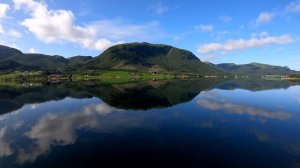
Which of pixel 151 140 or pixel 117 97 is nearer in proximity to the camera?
pixel 151 140

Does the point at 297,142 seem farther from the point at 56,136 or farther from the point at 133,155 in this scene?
the point at 56,136

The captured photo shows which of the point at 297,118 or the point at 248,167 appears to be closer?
the point at 248,167

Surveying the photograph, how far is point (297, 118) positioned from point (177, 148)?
42.8 meters

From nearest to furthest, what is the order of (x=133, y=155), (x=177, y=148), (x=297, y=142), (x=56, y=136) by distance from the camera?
(x=133, y=155), (x=177, y=148), (x=297, y=142), (x=56, y=136)

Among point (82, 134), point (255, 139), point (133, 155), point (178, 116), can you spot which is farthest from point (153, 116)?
point (133, 155)

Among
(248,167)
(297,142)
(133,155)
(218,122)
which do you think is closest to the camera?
(248,167)

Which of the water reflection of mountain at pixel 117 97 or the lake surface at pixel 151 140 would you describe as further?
the water reflection of mountain at pixel 117 97

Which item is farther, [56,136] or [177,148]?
[56,136]

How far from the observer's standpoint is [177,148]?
128 feet

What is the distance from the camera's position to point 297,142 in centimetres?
4391

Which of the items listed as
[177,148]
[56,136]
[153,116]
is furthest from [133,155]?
[153,116]

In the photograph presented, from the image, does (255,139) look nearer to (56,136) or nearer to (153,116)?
(153,116)

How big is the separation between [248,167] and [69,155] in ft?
74.7

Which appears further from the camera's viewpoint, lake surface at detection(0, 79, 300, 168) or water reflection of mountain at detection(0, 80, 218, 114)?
water reflection of mountain at detection(0, 80, 218, 114)
